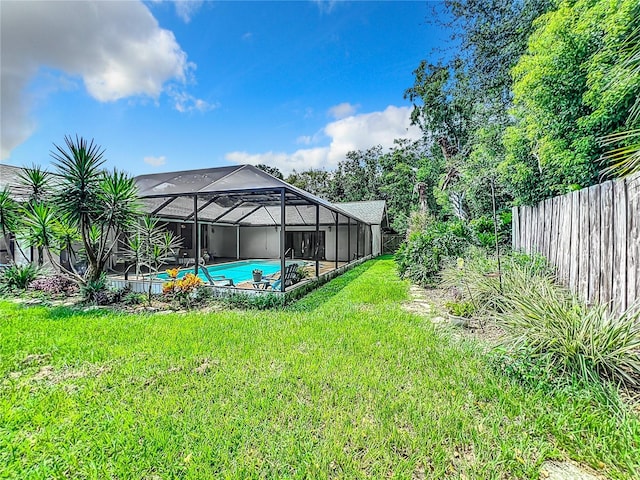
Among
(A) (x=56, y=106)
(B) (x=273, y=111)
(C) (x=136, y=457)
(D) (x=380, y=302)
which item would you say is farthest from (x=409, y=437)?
(B) (x=273, y=111)

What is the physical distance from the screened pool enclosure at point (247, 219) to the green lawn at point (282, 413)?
15.2 ft

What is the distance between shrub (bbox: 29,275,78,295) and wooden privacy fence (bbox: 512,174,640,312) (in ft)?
38.9

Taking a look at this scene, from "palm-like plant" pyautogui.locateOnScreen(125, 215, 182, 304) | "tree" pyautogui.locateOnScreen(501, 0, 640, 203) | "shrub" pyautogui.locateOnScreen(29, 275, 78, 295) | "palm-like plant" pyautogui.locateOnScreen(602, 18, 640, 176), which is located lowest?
"shrub" pyautogui.locateOnScreen(29, 275, 78, 295)

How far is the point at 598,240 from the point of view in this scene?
4.52 meters

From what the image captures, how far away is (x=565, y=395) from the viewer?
3.04 meters

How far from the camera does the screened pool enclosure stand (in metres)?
8.59

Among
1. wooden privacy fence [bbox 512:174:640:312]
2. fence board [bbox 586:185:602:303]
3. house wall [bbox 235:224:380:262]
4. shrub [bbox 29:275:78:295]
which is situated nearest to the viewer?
wooden privacy fence [bbox 512:174:640:312]

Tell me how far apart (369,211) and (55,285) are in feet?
67.1

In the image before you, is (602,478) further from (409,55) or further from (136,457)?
(409,55)

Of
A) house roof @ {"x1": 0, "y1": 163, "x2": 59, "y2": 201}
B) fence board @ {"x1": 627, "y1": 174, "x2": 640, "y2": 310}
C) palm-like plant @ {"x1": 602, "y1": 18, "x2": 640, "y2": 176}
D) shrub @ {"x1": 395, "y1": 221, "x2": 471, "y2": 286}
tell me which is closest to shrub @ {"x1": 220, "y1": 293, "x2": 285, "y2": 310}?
shrub @ {"x1": 395, "y1": 221, "x2": 471, "y2": 286}

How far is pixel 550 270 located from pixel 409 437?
520 centimetres

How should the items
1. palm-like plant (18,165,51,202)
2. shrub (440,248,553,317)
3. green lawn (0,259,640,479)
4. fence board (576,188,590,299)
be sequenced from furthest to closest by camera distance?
palm-like plant (18,165,51,202) < shrub (440,248,553,317) < fence board (576,188,590,299) < green lawn (0,259,640,479)

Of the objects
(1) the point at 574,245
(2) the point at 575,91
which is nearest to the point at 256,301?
(1) the point at 574,245

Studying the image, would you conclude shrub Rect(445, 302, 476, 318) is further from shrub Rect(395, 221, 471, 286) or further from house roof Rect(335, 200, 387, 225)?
house roof Rect(335, 200, 387, 225)
